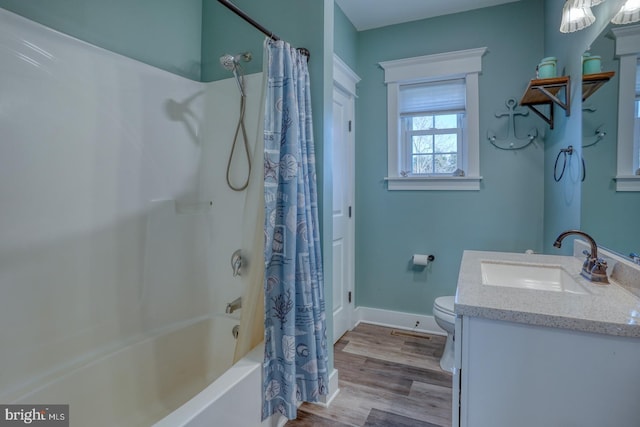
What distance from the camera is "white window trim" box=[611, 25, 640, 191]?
1.16 meters

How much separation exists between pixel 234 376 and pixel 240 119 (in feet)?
4.65

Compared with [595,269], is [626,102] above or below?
above

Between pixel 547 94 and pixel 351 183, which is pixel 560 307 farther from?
pixel 351 183

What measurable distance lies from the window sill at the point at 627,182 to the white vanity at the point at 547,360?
39 centimetres

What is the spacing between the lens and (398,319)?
9.52 feet

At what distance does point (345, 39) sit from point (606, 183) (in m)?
2.11

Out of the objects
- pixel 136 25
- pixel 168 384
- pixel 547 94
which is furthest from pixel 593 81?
pixel 168 384

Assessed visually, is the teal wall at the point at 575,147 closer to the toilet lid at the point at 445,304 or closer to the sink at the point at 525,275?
the sink at the point at 525,275

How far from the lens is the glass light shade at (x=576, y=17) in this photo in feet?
4.95

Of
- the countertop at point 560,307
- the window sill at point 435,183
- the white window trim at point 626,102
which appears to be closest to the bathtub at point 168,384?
the countertop at point 560,307

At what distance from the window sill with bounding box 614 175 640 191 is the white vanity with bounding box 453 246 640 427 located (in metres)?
0.39

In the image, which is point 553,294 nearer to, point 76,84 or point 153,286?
point 153,286

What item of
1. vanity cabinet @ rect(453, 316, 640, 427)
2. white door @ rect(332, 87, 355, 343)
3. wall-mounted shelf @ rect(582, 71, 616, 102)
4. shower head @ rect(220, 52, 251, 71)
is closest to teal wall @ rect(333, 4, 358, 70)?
white door @ rect(332, 87, 355, 343)

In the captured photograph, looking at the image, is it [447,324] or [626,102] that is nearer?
[626,102]
